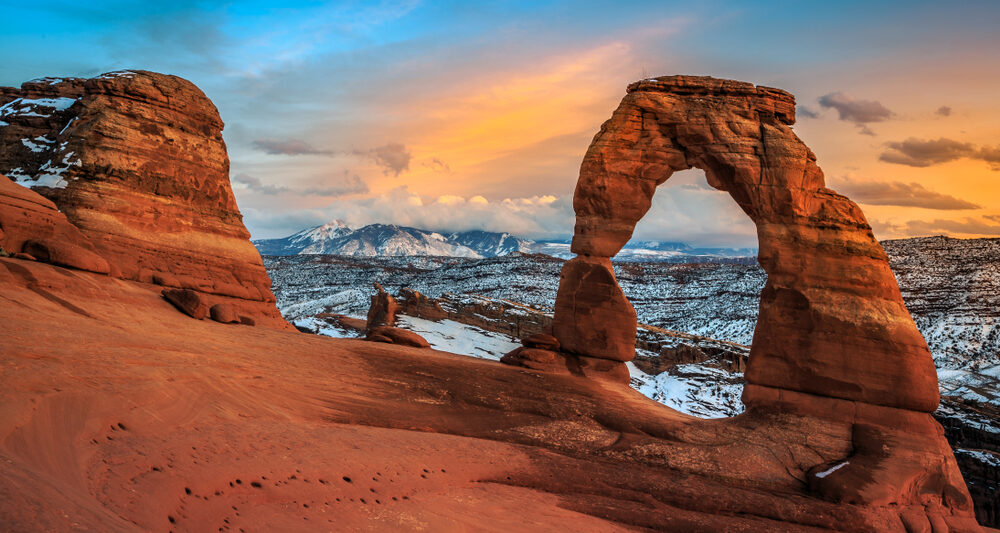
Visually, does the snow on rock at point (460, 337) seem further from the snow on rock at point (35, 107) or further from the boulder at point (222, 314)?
the snow on rock at point (35, 107)

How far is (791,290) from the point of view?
2036 cm

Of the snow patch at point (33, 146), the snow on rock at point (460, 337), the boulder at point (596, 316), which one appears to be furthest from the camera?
the snow on rock at point (460, 337)

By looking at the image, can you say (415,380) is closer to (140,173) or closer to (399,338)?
(399,338)

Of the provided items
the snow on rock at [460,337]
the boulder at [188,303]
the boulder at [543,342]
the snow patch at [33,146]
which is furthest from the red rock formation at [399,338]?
the snow on rock at [460,337]

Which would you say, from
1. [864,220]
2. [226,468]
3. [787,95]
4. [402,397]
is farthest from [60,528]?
[787,95]

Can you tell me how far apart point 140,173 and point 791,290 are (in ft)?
81.6

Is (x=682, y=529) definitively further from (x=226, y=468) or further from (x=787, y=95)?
(x=787, y=95)

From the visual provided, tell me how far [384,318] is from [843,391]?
34074 mm

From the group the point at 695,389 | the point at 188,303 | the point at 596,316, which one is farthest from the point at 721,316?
the point at 188,303

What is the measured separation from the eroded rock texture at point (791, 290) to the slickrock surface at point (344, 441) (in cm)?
26

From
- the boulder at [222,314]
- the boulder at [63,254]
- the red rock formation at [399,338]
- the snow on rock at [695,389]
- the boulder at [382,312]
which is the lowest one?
the snow on rock at [695,389]

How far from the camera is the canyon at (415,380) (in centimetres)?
888

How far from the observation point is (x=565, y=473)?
1356 cm

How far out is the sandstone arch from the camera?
1888cm
